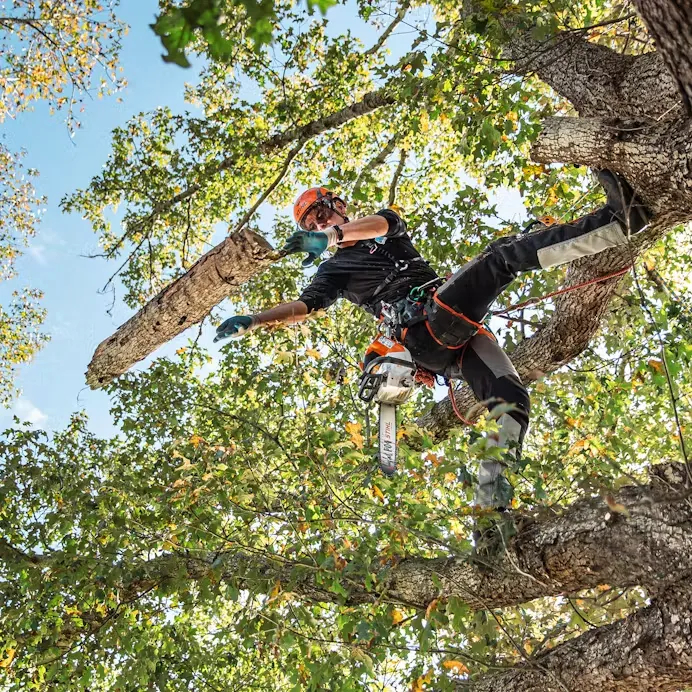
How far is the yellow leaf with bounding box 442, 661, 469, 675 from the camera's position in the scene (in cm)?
316

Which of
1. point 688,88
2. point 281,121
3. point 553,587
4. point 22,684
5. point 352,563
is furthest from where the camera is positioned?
point 281,121

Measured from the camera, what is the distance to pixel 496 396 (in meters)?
3.58

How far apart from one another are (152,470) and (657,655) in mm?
3965

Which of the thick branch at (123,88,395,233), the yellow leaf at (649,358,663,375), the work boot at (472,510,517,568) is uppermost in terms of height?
the thick branch at (123,88,395,233)

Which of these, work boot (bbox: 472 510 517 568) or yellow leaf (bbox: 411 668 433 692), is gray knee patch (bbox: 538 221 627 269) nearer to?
work boot (bbox: 472 510 517 568)

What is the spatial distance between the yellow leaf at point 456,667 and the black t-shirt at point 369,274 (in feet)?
6.97

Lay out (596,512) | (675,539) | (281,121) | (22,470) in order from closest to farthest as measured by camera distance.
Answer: (675,539)
(596,512)
(22,470)
(281,121)

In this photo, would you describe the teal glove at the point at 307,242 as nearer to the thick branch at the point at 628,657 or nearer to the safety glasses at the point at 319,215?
the safety glasses at the point at 319,215

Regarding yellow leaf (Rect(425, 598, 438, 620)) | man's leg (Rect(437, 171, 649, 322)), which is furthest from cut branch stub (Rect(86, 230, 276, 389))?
yellow leaf (Rect(425, 598, 438, 620))

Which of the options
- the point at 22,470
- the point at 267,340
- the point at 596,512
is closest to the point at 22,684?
the point at 22,470

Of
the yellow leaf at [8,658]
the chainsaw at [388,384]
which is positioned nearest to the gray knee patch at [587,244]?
the chainsaw at [388,384]

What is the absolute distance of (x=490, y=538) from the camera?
3090 mm

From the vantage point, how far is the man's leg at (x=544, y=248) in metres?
3.26

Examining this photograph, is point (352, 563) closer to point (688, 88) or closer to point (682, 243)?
point (688, 88)
